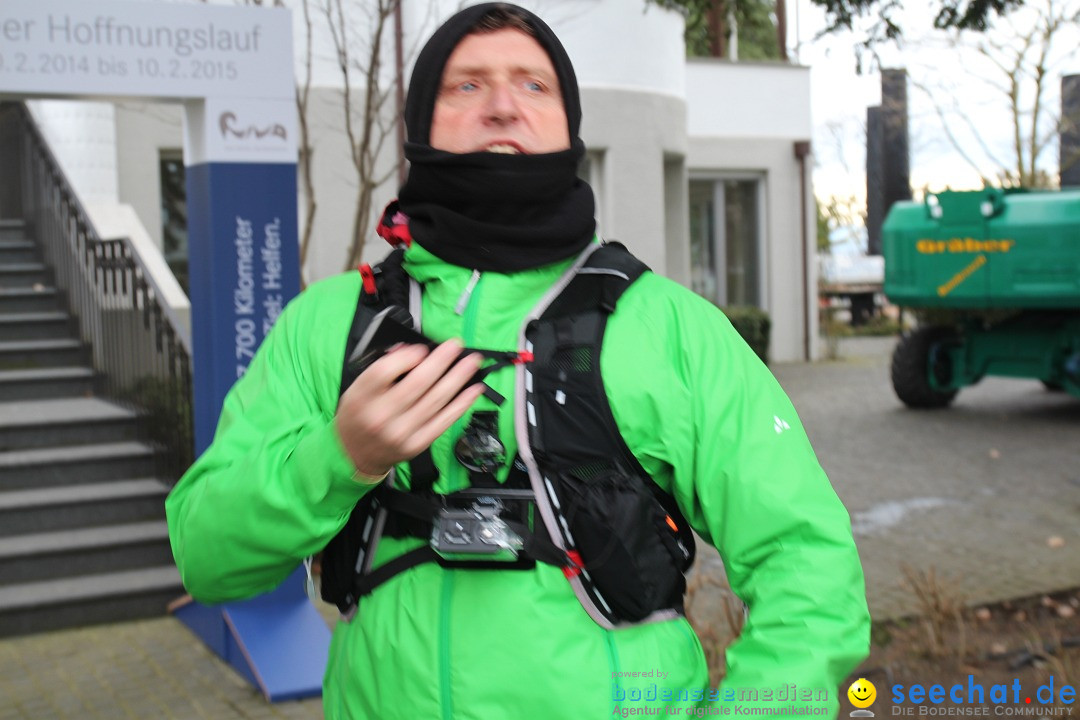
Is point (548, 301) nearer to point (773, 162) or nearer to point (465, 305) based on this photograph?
point (465, 305)

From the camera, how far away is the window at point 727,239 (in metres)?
17.8

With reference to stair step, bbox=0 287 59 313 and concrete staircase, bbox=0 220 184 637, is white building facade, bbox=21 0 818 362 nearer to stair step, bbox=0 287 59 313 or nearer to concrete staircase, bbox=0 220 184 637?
stair step, bbox=0 287 59 313

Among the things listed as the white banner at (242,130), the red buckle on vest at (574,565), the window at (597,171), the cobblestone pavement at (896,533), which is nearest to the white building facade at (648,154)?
the window at (597,171)

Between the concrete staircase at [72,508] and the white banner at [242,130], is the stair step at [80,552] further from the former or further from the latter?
the white banner at [242,130]

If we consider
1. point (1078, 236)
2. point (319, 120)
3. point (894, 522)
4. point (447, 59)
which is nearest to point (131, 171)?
point (319, 120)

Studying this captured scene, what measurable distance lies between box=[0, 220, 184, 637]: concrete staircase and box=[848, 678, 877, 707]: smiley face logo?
369 cm

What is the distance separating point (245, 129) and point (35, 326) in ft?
14.6

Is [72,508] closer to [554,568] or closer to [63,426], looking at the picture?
[63,426]

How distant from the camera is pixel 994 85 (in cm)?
2105

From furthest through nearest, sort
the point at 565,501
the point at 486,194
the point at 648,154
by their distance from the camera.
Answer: the point at 648,154, the point at 486,194, the point at 565,501

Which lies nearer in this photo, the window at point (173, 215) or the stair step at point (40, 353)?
the stair step at point (40, 353)

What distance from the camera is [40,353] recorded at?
29.3 ft

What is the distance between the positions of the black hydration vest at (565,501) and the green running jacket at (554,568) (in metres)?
0.03
